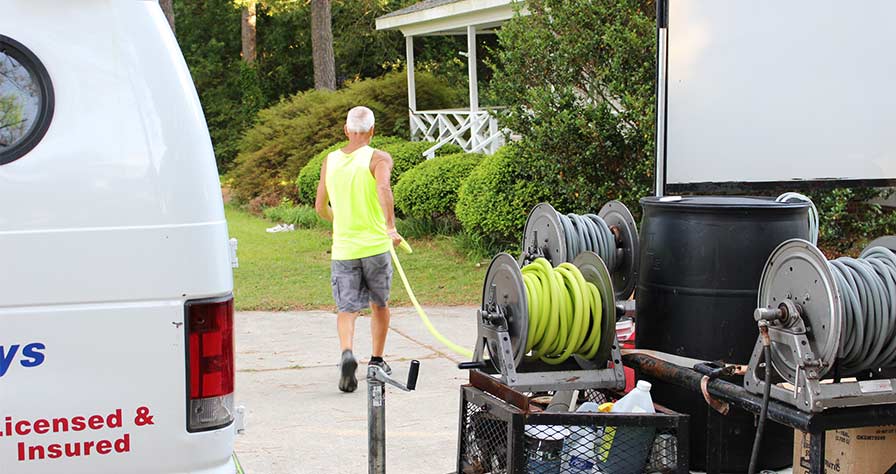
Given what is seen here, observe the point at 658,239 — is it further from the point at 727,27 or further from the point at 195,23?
the point at 195,23

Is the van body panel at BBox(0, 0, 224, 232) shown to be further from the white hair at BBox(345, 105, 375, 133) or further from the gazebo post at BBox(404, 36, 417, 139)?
the gazebo post at BBox(404, 36, 417, 139)

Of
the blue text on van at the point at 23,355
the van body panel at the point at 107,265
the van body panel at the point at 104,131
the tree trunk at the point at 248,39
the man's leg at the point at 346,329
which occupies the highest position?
the tree trunk at the point at 248,39

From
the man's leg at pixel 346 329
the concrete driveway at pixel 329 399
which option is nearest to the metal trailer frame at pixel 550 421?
the concrete driveway at pixel 329 399

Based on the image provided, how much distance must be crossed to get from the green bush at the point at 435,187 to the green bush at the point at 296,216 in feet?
7.96

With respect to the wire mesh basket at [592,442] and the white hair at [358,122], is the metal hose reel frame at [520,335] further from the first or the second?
the white hair at [358,122]

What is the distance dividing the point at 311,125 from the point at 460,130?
5.58m

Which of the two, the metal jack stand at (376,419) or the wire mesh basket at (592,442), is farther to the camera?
the metal jack stand at (376,419)

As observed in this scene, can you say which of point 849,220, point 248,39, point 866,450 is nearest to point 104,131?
point 866,450

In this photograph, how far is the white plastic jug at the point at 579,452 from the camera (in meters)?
3.67

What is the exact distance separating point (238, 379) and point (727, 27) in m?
4.20

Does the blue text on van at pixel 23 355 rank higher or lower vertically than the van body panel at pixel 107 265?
lower

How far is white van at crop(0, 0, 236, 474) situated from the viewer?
2920mm

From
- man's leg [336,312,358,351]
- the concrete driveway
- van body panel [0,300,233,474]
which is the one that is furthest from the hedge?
van body panel [0,300,233,474]

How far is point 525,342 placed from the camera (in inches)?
150
